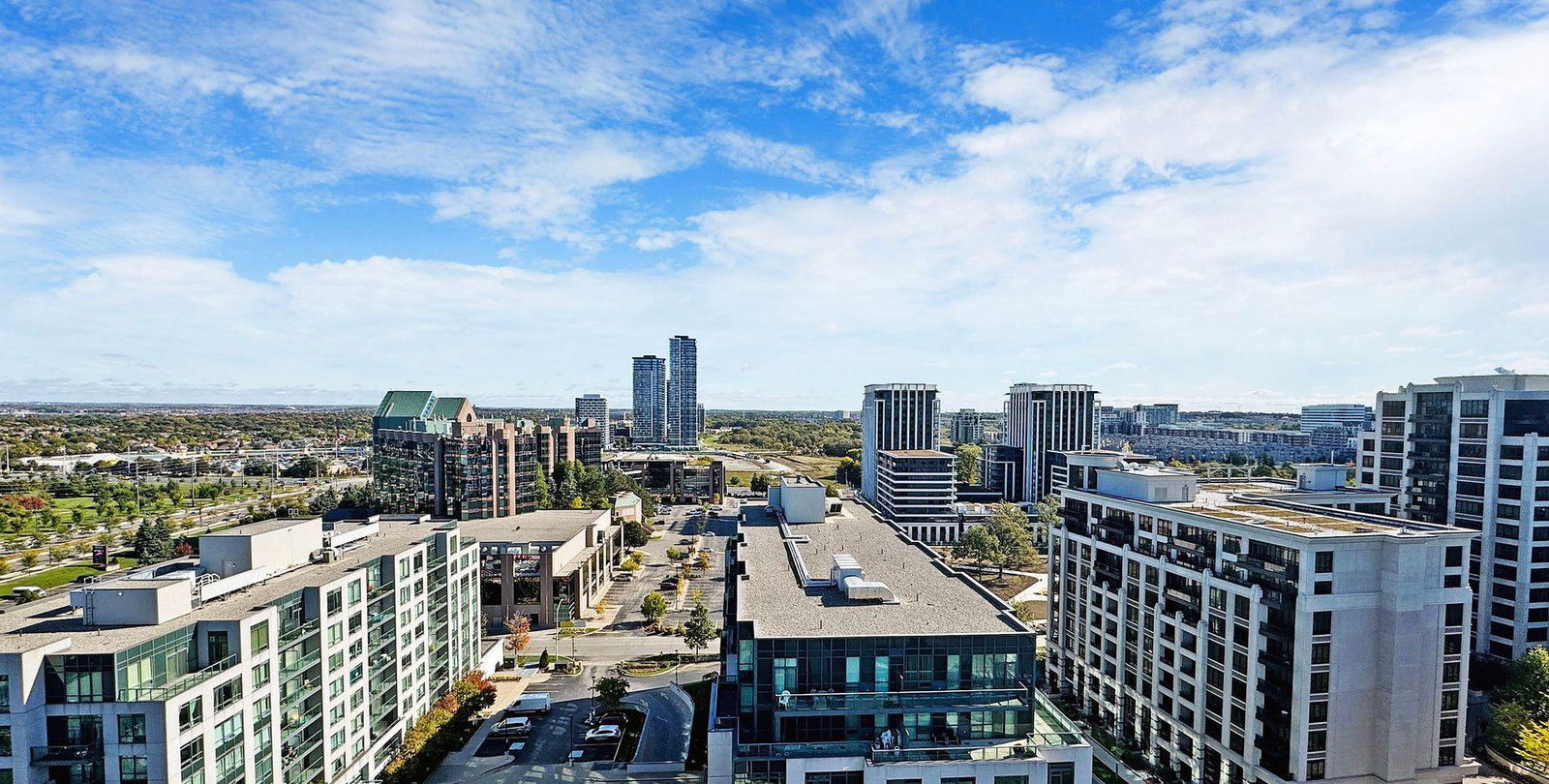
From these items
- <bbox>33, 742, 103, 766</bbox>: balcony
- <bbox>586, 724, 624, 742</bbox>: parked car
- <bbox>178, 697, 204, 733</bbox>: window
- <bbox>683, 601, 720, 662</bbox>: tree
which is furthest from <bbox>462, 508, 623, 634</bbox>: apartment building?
<bbox>33, 742, 103, 766</bbox>: balcony

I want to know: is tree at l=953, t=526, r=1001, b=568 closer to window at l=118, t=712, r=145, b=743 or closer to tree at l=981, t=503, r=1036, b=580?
tree at l=981, t=503, r=1036, b=580

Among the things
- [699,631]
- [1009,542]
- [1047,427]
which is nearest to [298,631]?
[699,631]

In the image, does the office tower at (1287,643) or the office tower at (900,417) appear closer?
the office tower at (1287,643)

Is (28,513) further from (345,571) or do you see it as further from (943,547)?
(943,547)

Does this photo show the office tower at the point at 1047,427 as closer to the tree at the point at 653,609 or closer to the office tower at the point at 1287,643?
the office tower at the point at 1287,643

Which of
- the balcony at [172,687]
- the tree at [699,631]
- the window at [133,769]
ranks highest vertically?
the balcony at [172,687]

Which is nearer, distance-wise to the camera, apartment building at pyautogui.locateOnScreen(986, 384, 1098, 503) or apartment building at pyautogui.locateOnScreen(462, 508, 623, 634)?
apartment building at pyautogui.locateOnScreen(462, 508, 623, 634)

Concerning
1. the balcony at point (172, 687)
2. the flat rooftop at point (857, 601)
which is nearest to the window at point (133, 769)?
the balcony at point (172, 687)
